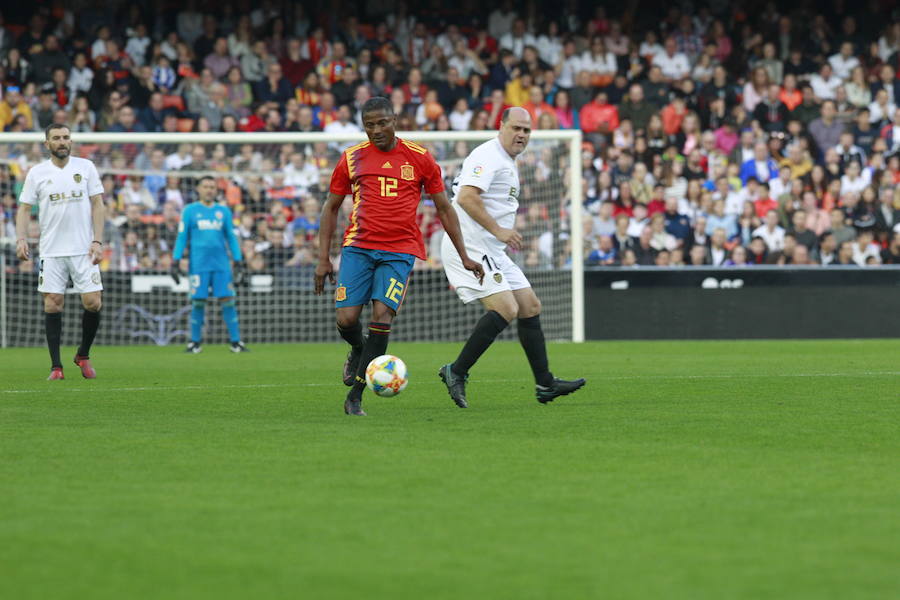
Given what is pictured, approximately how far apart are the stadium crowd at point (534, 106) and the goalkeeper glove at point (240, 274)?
6.2 inches

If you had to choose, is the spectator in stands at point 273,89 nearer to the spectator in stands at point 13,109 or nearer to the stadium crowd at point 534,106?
the stadium crowd at point 534,106

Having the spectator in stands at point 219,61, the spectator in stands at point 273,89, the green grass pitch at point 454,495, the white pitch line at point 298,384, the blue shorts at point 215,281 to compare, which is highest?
the spectator in stands at point 219,61

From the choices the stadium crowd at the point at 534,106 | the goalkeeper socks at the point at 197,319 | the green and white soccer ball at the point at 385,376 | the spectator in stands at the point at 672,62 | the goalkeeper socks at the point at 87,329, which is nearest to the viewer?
the green and white soccer ball at the point at 385,376

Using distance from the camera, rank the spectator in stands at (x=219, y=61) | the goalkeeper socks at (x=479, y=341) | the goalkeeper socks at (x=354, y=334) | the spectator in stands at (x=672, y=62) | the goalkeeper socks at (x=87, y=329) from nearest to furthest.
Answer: the goalkeeper socks at (x=354, y=334)
the goalkeeper socks at (x=479, y=341)
the goalkeeper socks at (x=87, y=329)
the spectator in stands at (x=219, y=61)
the spectator in stands at (x=672, y=62)

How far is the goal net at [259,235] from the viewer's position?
18875mm

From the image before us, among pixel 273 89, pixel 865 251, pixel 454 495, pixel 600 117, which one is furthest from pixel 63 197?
pixel 865 251

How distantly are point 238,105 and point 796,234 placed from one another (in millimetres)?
→ 8805

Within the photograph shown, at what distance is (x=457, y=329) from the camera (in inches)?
760

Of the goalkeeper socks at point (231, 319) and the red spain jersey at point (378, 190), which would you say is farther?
the goalkeeper socks at point (231, 319)

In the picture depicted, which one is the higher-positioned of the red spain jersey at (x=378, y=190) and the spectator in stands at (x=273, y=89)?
the spectator in stands at (x=273, y=89)

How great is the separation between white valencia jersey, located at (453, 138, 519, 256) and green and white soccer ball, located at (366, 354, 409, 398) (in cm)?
120

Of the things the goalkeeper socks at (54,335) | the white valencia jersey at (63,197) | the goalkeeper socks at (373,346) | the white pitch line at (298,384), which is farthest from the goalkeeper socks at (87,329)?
the goalkeeper socks at (373,346)

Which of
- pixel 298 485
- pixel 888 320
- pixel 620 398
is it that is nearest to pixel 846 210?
pixel 888 320

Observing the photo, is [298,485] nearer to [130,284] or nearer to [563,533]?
[563,533]
